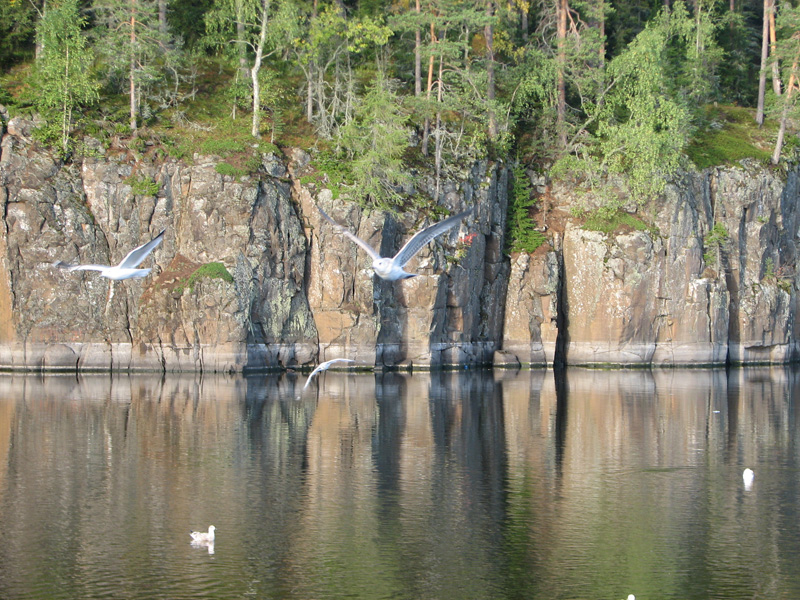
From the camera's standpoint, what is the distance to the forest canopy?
50.8 metres

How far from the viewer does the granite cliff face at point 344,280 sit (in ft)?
156

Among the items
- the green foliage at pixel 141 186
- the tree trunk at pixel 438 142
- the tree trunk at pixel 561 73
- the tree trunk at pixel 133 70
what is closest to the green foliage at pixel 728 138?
the tree trunk at pixel 561 73

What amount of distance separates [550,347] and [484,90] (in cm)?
1565

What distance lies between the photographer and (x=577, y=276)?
5647 cm

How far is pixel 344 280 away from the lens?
5056 centimetres

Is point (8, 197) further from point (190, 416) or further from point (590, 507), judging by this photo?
point (590, 507)

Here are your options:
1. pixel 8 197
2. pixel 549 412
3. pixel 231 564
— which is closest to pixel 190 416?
pixel 549 412

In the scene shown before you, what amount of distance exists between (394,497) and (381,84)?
109ft

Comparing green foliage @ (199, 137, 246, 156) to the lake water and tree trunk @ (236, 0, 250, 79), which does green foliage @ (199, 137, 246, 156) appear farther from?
the lake water

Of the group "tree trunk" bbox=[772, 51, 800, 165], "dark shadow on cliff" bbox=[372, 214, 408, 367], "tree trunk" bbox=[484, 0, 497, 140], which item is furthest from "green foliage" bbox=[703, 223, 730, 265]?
"dark shadow on cliff" bbox=[372, 214, 408, 367]

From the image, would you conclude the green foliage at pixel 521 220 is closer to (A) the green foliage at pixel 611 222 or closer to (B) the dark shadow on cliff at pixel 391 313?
(A) the green foliage at pixel 611 222

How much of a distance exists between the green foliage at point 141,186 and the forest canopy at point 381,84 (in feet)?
5.86

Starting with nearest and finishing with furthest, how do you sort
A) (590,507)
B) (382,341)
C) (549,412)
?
(590,507) < (549,412) < (382,341)

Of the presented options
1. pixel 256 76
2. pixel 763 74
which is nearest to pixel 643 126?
pixel 763 74
